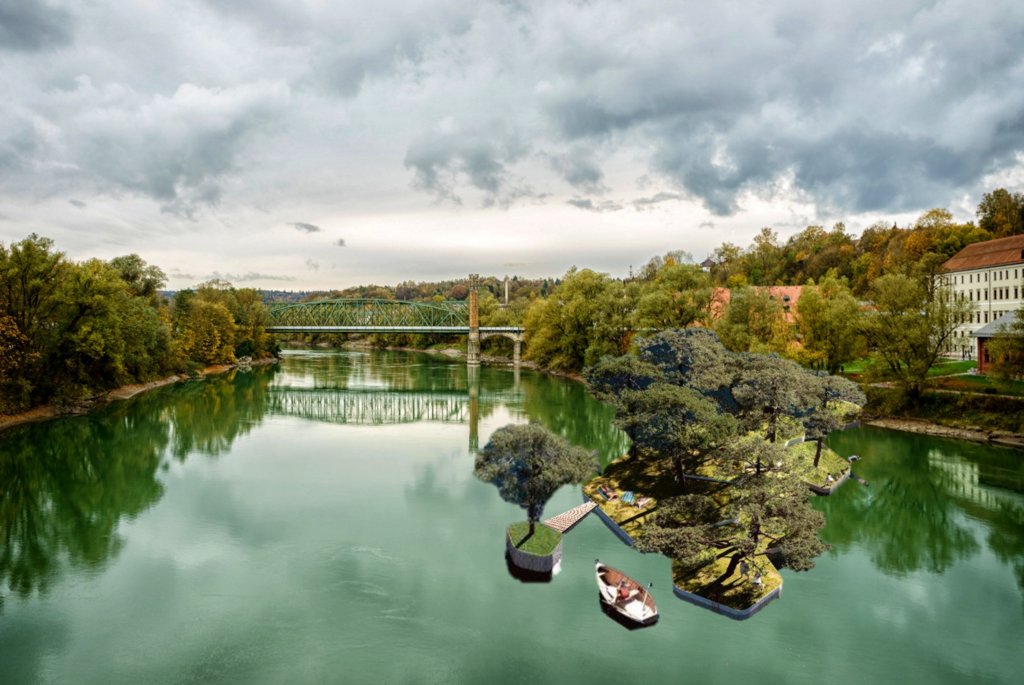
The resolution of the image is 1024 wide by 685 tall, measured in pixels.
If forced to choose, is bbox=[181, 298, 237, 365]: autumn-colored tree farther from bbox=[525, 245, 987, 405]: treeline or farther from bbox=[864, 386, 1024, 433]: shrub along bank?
bbox=[864, 386, 1024, 433]: shrub along bank

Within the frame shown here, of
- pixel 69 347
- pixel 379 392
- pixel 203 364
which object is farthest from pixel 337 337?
pixel 69 347

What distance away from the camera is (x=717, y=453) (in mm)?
14953

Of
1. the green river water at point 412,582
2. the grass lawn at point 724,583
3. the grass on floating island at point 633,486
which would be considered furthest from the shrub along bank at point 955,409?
the grass lawn at point 724,583

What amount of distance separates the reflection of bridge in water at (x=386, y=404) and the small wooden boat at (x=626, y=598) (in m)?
15.8

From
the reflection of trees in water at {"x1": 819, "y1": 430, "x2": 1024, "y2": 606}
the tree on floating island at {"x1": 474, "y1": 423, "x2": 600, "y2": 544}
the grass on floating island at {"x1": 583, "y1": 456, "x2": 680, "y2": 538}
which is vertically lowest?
the reflection of trees in water at {"x1": 819, "y1": 430, "x2": 1024, "y2": 606}

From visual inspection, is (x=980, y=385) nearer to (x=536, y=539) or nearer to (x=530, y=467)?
(x=536, y=539)

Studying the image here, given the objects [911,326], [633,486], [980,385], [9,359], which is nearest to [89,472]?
[9,359]

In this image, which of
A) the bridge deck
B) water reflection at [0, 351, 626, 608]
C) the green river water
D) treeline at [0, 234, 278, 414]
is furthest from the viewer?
the bridge deck

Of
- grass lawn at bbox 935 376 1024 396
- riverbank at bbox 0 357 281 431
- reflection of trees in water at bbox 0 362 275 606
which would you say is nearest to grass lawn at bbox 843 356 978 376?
grass lawn at bbox 935 376 1024 396

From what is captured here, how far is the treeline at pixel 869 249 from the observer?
166 feet

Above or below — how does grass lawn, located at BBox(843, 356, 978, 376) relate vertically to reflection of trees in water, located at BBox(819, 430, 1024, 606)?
above

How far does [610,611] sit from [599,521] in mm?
4955

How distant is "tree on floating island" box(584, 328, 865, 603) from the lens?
12.0m

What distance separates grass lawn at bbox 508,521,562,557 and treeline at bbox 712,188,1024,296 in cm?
4071
